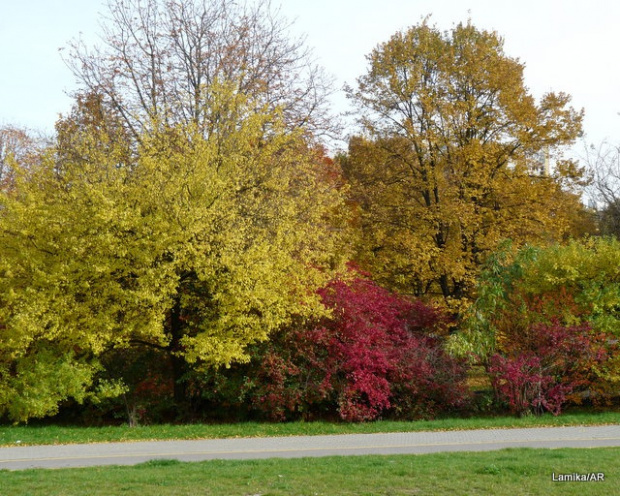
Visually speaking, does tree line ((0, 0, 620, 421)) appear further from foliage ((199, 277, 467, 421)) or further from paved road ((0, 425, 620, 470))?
paved road ((0, 425, 620, 470))

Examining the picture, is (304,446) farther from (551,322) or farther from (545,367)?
(551,322)

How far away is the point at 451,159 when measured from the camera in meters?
21.7

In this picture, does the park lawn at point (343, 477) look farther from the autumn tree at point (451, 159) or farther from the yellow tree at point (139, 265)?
the autumn tree at point (451, 159)

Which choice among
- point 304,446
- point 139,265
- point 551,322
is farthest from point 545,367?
point 139,265

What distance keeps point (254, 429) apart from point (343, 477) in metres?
6.47

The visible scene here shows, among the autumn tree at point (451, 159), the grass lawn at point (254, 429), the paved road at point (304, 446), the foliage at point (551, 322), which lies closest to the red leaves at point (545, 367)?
the foliage at point (551, 322)

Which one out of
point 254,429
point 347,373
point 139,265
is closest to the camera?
point 139,265

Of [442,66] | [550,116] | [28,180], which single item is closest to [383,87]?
[442,66]

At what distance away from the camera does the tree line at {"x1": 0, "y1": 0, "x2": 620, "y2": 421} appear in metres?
13.2

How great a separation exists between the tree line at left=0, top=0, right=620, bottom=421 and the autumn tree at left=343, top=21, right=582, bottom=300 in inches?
7.4

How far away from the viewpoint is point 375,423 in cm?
1405

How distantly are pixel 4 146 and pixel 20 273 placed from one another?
90.6ft

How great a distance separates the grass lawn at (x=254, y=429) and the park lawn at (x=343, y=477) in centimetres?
388

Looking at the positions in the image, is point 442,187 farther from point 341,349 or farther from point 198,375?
point 198,375
